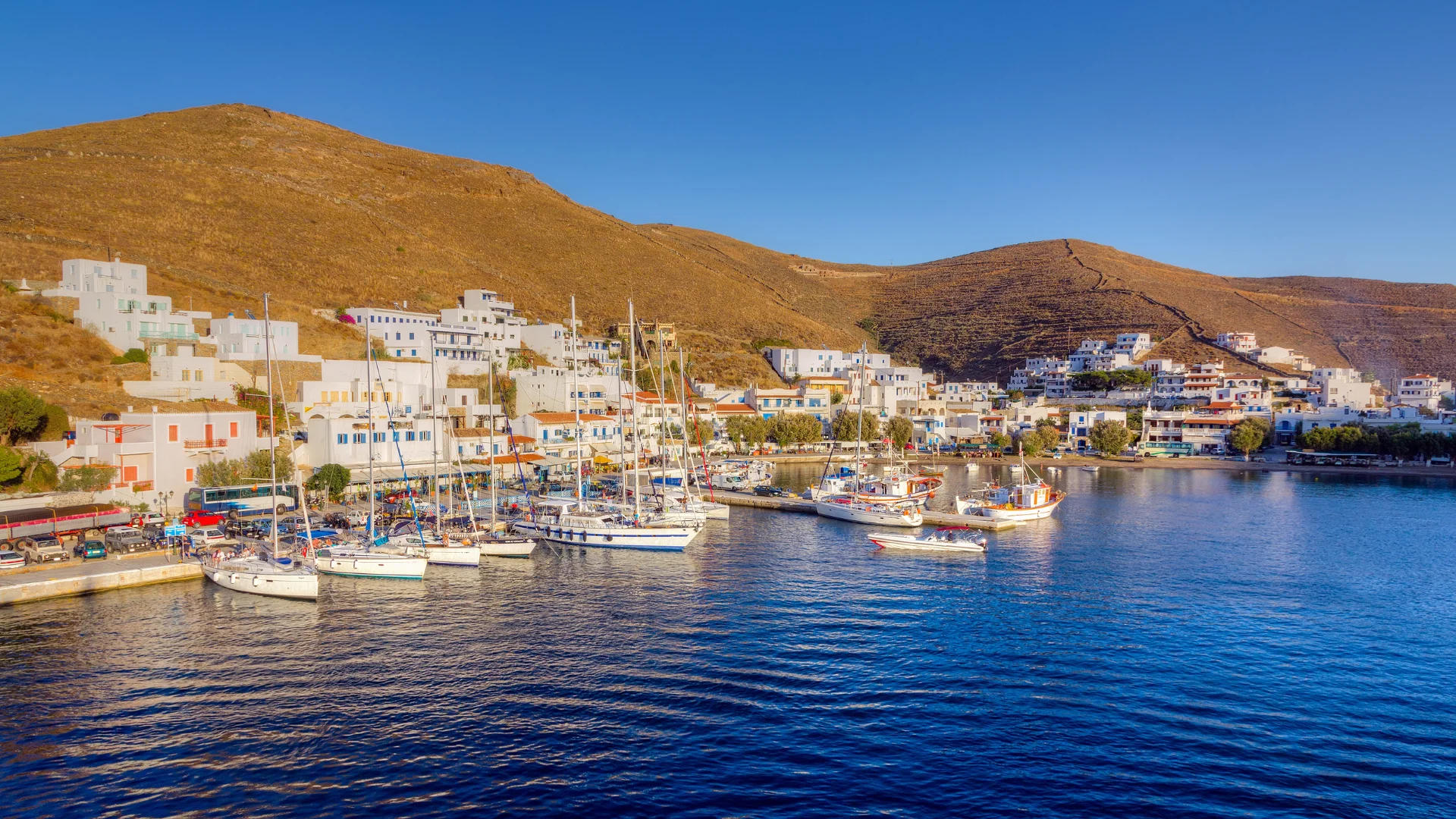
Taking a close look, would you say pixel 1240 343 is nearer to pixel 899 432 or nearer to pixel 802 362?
pixel 802 362

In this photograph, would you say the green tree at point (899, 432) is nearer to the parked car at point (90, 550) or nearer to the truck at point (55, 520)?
the truck at point (55, 520)

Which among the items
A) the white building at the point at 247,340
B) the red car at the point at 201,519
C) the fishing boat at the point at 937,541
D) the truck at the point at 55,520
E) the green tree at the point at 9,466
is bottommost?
the fishing boat at the point at 937,541

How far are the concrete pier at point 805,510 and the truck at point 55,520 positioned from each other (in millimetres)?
30363

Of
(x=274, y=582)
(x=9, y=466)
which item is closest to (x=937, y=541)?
(x=274, y=582)

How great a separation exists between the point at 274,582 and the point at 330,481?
609 inches

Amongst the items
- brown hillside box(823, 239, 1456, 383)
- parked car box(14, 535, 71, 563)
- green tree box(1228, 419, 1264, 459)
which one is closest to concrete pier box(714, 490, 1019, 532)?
parked car box(14, 535, 71, 563)

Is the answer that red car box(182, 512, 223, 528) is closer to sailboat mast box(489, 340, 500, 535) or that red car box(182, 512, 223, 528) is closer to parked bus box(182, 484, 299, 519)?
parked bus box(182, 484, 299, 519)

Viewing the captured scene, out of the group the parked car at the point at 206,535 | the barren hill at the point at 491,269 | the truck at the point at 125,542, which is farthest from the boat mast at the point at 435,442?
the barren hill at the point at 491,269

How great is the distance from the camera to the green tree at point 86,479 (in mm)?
35719

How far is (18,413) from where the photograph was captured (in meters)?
38.6

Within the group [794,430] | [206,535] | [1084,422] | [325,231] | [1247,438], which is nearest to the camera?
[206,535]

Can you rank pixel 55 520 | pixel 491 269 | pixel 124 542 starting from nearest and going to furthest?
pixel 124 542
pixel 55 520
pixel 491 269

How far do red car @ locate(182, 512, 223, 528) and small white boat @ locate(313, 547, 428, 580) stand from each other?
8.16m

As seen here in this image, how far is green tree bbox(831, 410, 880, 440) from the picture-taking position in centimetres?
8006
